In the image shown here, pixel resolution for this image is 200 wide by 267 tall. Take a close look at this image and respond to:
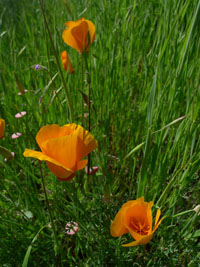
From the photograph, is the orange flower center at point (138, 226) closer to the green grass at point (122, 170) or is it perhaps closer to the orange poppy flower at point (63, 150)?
the green grass at point (122, 170)

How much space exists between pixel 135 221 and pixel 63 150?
0.93 feet

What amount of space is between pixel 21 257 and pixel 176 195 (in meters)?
0.51

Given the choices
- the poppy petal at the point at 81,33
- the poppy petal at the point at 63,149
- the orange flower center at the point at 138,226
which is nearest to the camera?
the poppy petal at the point at 63,149

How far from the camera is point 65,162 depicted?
53cm

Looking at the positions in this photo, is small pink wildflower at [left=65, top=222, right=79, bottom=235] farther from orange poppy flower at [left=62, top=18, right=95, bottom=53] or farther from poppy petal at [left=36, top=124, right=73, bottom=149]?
orange poppy flower at [left=62, top=18, right=95, bottom=53]

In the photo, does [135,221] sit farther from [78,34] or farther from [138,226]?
[78,34]

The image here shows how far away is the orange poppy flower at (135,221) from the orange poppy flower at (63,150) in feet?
0.48

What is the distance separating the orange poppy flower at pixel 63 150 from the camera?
1.66 feet

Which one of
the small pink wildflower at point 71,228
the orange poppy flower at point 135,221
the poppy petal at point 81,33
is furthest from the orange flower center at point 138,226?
the poppy petal at point 81,33

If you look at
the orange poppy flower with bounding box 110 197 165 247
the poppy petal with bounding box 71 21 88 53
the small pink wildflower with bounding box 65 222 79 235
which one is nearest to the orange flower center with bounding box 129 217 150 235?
the orange poppy flower with bounding box 110 197 165 247

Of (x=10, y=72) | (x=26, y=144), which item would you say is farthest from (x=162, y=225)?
(x=10, y=72)

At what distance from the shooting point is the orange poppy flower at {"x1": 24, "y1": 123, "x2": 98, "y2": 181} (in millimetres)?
507

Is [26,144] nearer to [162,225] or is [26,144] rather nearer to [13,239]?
[13,239]

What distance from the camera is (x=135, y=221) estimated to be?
0.66 meters
